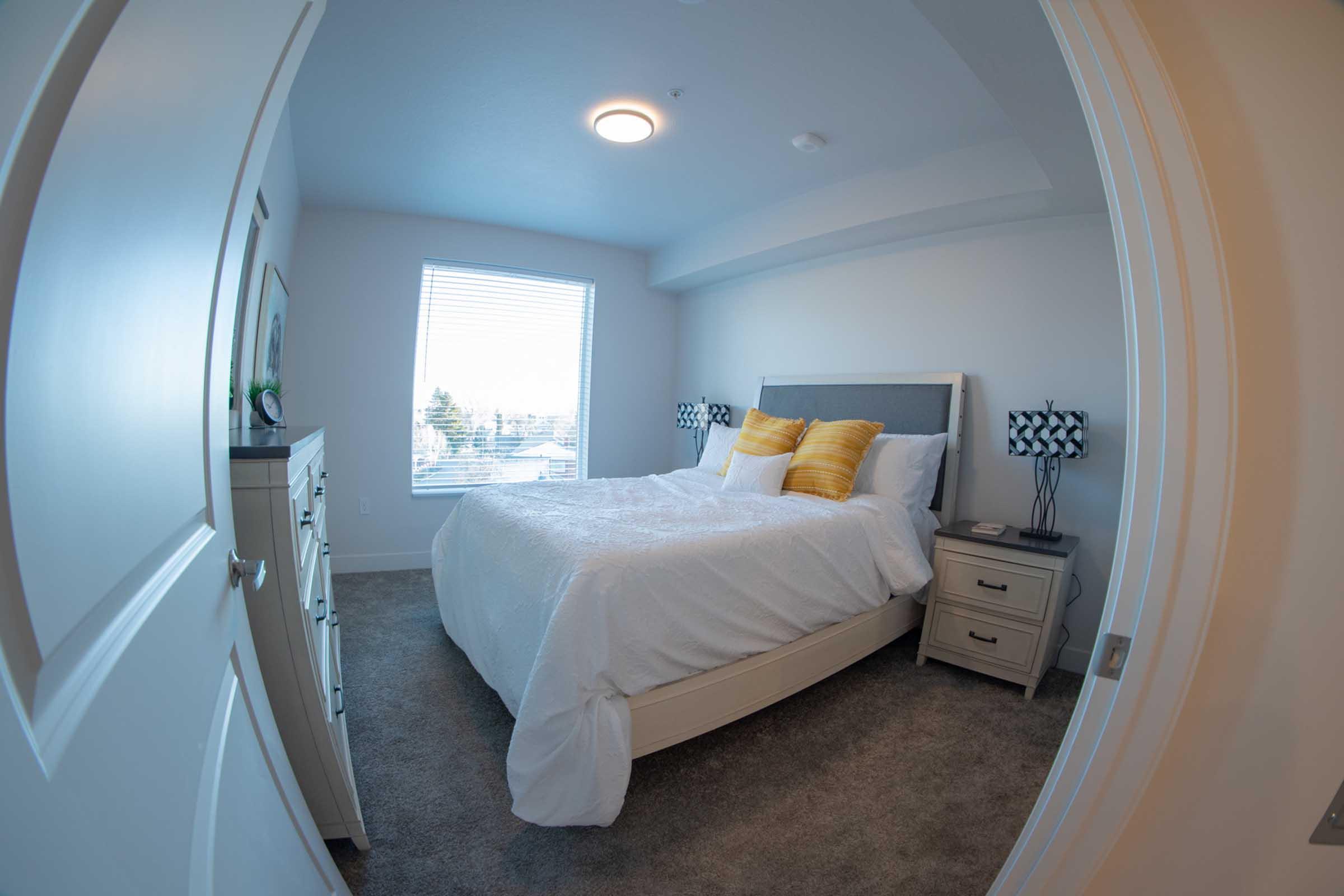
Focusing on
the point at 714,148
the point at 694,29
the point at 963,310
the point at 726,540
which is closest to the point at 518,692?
the point at 726,540

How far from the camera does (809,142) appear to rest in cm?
269

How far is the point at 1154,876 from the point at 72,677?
3.89ft

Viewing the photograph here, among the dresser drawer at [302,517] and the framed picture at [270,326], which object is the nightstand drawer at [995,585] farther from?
the framed picture at [270,326]

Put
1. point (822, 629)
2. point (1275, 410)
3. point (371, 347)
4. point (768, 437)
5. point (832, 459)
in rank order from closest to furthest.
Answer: point (1275, 410) < point (822, 629) < point (832, 459) < point (768, 437) < point (371, 347)

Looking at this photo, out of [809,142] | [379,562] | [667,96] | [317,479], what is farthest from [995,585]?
[379,562]

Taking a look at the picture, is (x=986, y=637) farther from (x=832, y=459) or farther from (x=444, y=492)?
(x=444, y=492)

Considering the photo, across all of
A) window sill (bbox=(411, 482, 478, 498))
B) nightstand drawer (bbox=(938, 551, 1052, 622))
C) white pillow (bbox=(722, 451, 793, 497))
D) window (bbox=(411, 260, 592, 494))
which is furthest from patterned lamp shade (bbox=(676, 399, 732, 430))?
nightstand drawer (bbox=(938, 551, 1052, 622))

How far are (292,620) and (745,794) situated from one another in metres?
1.46

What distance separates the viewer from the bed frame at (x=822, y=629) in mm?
1821

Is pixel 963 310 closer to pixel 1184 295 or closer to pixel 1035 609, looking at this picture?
pixel 1035 609

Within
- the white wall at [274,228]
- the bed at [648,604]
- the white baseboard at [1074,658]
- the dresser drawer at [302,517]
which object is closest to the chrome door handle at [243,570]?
the dresser drawer at [302,517]

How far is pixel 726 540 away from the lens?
80.6 inches

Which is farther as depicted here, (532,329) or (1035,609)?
(532,329)

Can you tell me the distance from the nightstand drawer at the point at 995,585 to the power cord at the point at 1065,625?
0.47 m
